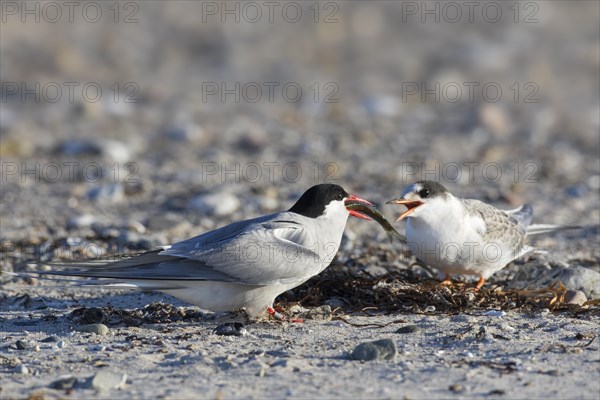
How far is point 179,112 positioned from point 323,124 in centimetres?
200

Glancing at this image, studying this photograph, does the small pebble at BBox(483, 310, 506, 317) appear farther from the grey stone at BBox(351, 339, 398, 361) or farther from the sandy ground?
the grey stone at BBox(351, 339, 398, 361)

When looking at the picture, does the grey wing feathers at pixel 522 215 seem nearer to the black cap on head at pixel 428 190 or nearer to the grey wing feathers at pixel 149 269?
the black cap on head at pixel 428 190

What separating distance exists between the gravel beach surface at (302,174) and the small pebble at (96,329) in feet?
0.04

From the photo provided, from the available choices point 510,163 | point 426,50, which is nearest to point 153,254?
point 510,163

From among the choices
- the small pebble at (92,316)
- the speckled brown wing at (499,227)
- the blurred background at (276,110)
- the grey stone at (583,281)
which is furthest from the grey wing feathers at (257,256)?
the blurred background at (276,110)

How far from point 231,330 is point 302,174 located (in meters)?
4.97

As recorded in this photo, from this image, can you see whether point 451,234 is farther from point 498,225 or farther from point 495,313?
point 495,313

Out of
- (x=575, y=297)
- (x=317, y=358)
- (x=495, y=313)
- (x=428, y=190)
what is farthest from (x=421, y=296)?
(x=317, y=358)

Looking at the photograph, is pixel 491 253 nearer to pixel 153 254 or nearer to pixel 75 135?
pixel 153 254

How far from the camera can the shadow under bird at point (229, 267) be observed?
197 inches

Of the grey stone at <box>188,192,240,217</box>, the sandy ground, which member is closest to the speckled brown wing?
the sandy ground

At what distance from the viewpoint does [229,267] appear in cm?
503

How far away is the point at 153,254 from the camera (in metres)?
5.14

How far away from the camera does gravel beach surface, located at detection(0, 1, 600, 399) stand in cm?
429
